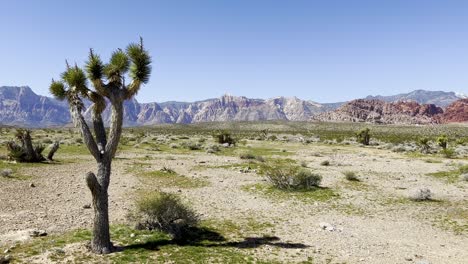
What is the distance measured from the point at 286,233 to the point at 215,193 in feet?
26.1

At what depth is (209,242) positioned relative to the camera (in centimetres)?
1362

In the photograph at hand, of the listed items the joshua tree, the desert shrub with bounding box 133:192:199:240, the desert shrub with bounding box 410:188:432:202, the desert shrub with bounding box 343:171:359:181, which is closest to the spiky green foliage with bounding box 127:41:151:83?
the joshua tree

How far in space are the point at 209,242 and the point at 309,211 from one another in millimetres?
6985

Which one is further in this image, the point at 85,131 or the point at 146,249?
the point at 146,249

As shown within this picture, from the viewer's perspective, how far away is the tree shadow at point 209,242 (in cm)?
1275

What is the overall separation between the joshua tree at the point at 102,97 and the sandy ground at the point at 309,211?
11.6ft

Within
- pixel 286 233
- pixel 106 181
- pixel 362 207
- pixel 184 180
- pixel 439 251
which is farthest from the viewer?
pixel 184 180

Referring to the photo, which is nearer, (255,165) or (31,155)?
(31,155)

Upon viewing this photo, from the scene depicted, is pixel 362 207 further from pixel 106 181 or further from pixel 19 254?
pixel 19 254

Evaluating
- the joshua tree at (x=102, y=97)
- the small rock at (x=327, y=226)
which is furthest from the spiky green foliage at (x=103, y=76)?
the small rock at (x=327, y=226)

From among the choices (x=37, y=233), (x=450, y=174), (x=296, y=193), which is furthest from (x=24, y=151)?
(x=450, y=174)

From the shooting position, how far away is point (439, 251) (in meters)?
13.6

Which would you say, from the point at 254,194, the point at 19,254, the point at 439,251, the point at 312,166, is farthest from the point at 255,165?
the point at 19,254

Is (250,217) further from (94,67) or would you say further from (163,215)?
(94,67)
